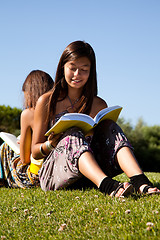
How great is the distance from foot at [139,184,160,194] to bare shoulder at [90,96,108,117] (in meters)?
1.40

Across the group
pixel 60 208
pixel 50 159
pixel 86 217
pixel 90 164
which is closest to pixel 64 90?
pixel 50 159

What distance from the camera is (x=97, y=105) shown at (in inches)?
170

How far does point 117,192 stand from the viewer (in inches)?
120

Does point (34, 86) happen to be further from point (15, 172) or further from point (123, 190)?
point (123, 190)

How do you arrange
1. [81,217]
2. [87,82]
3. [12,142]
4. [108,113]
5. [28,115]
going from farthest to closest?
1. [12,142]
2. [28,115]
3. [87,82]
4. [108,113]
5. [81,217]

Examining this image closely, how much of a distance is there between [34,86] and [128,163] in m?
1.94

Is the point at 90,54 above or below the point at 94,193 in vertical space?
above

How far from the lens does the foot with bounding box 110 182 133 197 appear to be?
2963 millimetres

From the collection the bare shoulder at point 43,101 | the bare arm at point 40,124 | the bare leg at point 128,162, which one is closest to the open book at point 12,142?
the bare arm at point 40,124

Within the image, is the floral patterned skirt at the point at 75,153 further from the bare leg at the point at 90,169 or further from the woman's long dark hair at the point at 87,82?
the woman's long dark hair at the point at 87,82

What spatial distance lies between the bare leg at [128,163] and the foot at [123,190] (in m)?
0.23

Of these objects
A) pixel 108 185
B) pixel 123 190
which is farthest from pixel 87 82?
pixel 123 190

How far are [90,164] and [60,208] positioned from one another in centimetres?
53

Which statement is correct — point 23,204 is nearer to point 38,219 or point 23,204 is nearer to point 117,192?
point 38,219
